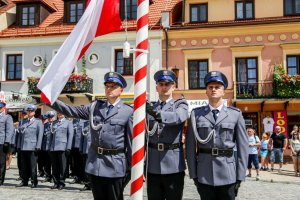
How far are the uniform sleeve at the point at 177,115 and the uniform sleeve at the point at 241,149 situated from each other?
0.64m

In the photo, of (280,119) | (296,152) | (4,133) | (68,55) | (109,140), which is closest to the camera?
(68,55)

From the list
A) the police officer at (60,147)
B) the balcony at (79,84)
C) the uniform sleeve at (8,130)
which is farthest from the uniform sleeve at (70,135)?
the balcony at (79,84)

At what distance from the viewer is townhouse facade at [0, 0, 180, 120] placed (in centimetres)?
2362

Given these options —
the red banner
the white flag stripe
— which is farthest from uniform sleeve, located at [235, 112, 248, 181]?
the red banner

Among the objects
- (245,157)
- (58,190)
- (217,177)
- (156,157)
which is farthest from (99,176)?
(58,190)

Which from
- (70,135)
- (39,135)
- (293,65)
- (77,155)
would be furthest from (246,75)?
(39,135)

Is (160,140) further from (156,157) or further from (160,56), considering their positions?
(160,56)

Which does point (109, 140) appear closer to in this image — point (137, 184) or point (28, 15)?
point (137, 184)

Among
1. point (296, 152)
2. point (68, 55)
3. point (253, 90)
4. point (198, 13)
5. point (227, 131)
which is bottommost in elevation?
point (296, 152)

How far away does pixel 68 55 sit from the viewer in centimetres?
470

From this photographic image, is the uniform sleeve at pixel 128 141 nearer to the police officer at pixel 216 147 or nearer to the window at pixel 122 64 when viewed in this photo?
the police officer at pixel 216 147

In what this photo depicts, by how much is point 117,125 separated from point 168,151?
721 millimetres

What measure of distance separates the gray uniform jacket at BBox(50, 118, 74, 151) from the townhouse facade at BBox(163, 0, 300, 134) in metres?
11.4

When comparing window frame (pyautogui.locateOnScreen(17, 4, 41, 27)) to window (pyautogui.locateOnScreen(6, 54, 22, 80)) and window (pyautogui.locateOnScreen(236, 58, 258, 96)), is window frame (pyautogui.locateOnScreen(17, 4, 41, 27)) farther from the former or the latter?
window (pyautogui.locateOnScreen(236, 58, 258, 96))
